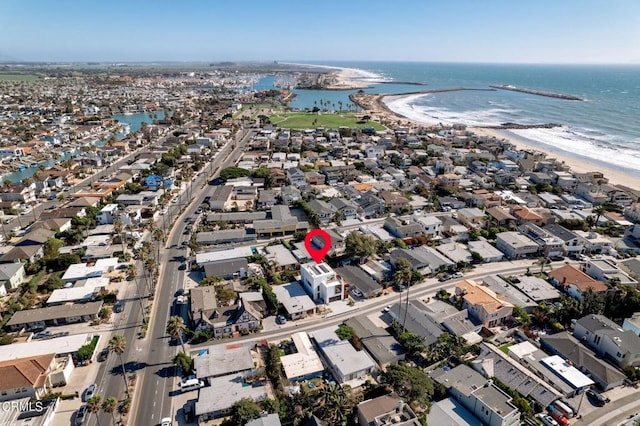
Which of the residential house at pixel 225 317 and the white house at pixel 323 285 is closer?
the residential house at pixel 225 317

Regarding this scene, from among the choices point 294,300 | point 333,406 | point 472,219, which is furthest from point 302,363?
point 472,219

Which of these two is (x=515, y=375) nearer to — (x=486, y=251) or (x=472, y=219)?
(x=486, y=251)

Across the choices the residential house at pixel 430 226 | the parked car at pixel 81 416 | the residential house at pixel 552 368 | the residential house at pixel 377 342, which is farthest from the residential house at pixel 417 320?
the parked car at pixel 81 416

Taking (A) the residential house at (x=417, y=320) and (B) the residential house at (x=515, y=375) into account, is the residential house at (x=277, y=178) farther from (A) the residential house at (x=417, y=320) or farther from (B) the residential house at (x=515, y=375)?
(B) the residential house at (x=515, y=375)

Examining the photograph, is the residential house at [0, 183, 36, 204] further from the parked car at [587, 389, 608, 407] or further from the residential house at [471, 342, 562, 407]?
the parked car at [587, 389, 608, 407]

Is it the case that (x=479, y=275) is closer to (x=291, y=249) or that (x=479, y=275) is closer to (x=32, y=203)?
(x=291, y=249)

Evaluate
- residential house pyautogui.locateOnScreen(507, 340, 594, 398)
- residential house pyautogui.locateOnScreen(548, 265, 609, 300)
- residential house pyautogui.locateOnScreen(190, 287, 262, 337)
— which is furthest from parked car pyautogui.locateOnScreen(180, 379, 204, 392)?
residential house pyautogui.locateOnScreen(548, 265, 609, 300)
